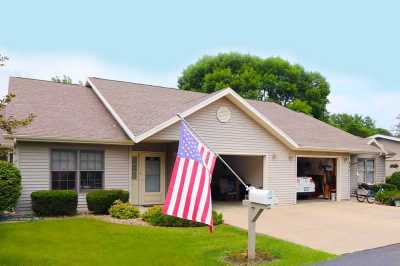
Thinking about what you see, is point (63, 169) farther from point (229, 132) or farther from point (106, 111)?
point (229, 132)

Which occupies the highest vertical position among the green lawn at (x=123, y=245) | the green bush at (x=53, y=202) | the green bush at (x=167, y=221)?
the green bush at (x=53, y=202)

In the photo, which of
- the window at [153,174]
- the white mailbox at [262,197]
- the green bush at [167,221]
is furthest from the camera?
the window at [153,174]

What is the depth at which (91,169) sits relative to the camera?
1555 cm

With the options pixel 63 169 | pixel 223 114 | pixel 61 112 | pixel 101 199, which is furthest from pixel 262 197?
pixel 61 112

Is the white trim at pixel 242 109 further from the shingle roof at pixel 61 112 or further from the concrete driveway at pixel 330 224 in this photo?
the concrete driveway at pixel 330 224

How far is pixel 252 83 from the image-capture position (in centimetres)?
4369

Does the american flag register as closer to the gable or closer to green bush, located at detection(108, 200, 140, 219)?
green bush, located at detection(108, 200, 140, 219)

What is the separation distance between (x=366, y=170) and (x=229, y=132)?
436 inches

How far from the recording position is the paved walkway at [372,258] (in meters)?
8.84

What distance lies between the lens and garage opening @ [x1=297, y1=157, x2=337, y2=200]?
22.6 meters

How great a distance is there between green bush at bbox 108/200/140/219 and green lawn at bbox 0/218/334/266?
3.83 feet

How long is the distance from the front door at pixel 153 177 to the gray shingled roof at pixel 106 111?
1.87 metres

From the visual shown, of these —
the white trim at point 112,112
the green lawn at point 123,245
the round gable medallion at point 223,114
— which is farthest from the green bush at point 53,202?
the round gable medallion at point 223,114

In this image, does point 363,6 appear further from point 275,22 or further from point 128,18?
point 128,18
